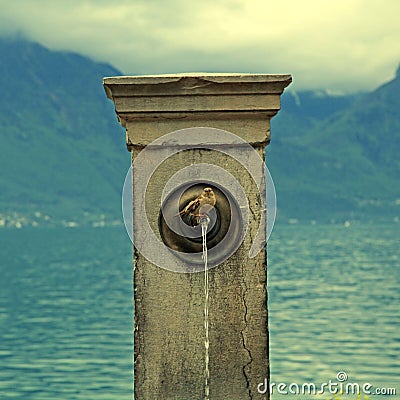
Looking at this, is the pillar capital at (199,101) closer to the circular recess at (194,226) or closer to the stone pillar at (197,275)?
the stone pillar at (197,275)

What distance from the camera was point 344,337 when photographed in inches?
1330

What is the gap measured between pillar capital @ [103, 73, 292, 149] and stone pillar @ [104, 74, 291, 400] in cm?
1

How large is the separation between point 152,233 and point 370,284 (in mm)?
54452

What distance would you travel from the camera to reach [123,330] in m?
36.5

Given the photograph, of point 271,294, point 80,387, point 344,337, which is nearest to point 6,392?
point 80,387

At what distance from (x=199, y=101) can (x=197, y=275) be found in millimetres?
988

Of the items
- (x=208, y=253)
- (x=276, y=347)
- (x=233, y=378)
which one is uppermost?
(x=276, y=347)

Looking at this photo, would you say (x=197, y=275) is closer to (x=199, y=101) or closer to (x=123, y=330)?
(x=199, y=101)

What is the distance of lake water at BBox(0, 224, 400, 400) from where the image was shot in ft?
84.2

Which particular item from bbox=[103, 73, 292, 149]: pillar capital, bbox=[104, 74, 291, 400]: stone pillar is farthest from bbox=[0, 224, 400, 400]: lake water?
bbox=[103, 73, 292, 149]: pillar capital

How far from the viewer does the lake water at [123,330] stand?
25.7 m

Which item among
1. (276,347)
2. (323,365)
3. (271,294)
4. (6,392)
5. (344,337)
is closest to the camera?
(6,392)

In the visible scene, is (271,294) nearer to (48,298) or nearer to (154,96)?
(48,298)

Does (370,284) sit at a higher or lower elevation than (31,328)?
higher
